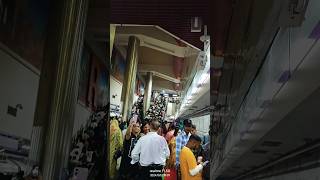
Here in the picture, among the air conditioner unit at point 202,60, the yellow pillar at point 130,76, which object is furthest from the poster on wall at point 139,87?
the air conditioner unit at point 202,60

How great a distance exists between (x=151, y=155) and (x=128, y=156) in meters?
0.21

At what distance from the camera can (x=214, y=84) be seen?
3.44 m

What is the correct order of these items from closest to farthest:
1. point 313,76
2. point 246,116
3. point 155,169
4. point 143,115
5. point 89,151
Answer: point 313,76 < point 246,116 < point 89,151 < point 155,169 < point 143,115

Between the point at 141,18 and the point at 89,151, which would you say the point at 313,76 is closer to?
the point at 89,151

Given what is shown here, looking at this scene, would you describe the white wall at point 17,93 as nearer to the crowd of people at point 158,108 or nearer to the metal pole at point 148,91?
the crowd of people at point 158,108

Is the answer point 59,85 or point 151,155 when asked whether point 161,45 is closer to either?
point 151,155

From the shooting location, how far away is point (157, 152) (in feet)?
14.4

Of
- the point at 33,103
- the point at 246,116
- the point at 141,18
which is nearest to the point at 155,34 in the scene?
the point at 141,18

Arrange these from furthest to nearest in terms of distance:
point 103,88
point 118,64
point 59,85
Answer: point 118,64 → point 103,88 → point 59,85

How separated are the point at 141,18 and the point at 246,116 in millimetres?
3252

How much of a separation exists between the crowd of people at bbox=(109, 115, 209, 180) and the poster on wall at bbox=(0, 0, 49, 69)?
2040mm

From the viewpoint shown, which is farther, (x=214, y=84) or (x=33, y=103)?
(x=214, y=84)

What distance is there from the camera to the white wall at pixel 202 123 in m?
4.07

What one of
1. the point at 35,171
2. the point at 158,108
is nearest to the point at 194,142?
Result: the point at 158,108
